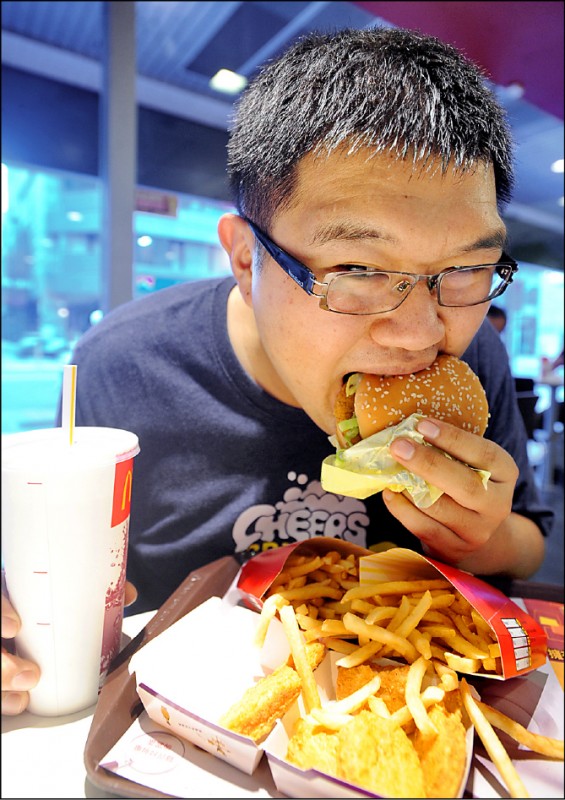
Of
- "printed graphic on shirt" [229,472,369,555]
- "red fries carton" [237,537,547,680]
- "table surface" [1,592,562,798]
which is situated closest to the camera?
"table surface" [1,592,562,798]

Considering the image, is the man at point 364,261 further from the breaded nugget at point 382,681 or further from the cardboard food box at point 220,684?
the breaded nugget at point 382,681

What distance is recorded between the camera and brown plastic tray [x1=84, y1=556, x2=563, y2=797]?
50cm

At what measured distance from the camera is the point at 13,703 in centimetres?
43

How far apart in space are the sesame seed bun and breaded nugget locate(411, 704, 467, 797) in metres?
0.40

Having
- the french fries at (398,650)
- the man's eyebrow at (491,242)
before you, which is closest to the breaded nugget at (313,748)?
the french fries at (398,650)

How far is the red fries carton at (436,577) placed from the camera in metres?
0.60

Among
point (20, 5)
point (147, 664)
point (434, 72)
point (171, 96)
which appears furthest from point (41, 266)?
point (20, 5)

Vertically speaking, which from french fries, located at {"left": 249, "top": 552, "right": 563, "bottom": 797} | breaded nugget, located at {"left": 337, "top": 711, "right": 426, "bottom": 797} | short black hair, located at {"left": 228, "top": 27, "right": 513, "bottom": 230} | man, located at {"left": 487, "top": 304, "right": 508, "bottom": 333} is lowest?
breaded nugget, located at {"left": 337, "top": 711, "right": 426, "bottom": 797}

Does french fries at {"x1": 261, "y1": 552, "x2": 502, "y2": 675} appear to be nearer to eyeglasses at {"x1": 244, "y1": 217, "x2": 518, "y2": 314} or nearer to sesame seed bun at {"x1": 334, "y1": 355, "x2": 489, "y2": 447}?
sesame seed bun at {"x1": 334, "y1": 355, "x2": 489, "y2": 447}

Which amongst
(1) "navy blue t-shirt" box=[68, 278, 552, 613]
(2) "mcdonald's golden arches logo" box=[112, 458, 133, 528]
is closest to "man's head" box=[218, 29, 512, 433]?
(1) "navy blue t-shirt" box=[68, 278, 552, 613]

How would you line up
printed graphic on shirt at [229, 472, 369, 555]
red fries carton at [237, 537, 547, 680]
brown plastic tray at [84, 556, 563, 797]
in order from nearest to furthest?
brown plastic tray at [84, 556, 563, 797]
red fries carton at [237, 537, 547, 680]
printed graphic on shirt at [229, 472, 369, 555]

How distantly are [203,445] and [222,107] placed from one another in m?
0.73

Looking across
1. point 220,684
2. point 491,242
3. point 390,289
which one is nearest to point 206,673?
point 220,684

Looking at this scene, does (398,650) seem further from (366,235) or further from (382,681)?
(366,235)
